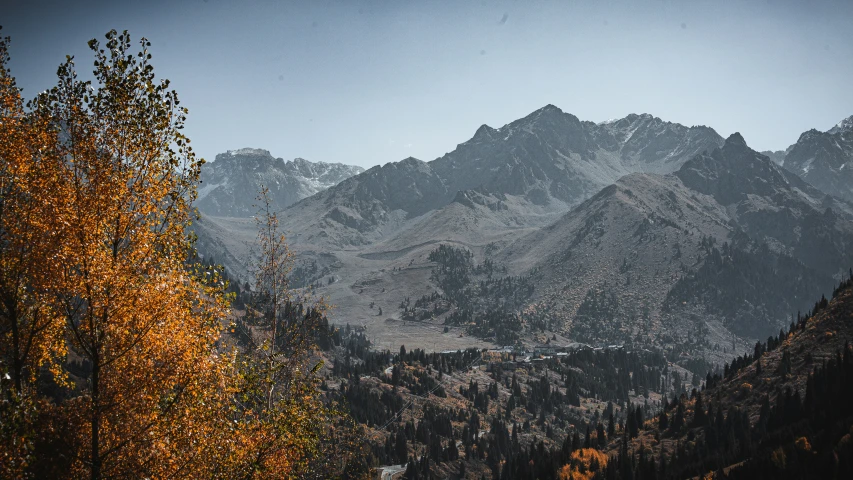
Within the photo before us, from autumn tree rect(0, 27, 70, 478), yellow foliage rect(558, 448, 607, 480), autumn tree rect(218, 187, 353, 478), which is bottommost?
yellow foliage rect(558, 448, 607, 480)

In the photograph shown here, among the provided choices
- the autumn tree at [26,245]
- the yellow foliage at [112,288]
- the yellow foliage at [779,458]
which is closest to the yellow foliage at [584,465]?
the yellow foliage at [779,458]

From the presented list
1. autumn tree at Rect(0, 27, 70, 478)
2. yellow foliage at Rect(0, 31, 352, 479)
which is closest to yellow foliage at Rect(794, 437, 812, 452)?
yellow foliage at Rect(0, 31, 352, 479)

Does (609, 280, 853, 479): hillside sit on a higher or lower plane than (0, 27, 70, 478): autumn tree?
lower

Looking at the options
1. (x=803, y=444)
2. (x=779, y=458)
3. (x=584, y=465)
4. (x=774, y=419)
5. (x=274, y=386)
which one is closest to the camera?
(x=274, y=386)

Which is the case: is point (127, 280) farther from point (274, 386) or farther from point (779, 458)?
point (779, 458)

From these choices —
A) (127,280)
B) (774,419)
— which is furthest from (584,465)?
(127,280)

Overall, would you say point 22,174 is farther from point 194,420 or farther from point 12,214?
point 194,420

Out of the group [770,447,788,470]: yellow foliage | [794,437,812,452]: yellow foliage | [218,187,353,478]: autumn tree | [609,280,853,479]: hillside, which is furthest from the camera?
[794,437,812,452]: yellow foliage

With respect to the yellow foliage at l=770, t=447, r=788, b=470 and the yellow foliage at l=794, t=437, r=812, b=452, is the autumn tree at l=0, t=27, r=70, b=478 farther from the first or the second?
the yellow foliage at l=794, t=437, r=812, b=452

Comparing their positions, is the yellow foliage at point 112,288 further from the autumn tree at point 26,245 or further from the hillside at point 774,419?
the hillside at point 774,419

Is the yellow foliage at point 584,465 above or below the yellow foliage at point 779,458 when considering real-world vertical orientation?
below

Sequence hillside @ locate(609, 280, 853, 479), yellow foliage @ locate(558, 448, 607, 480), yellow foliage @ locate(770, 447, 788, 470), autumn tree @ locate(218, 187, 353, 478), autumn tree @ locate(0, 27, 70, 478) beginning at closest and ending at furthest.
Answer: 1. autumn tree @ locate(0, 27, 70, 478)
2. autumn tree @ locate(218, 187, 353, 478)
3. yellow foliage @ locate(770, 447, 788, 470)
4. hillside @ locate(609, 280, 853, 479)
5. yellow foliage @ locate(558, 448, 607, 480)

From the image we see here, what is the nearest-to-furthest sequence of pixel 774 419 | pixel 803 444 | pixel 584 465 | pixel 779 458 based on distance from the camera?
pixel 779 458 < pixel 803 444 < pixel 774 419 < pixel 584 465

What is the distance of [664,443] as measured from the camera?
121875 millimetres
